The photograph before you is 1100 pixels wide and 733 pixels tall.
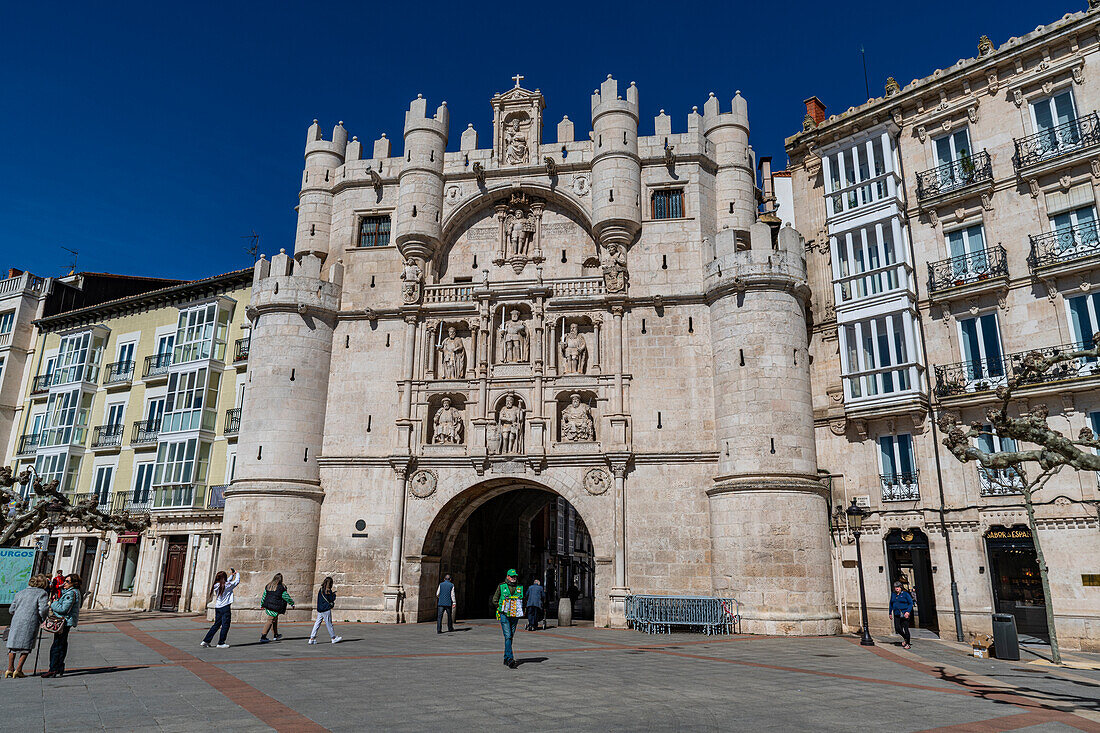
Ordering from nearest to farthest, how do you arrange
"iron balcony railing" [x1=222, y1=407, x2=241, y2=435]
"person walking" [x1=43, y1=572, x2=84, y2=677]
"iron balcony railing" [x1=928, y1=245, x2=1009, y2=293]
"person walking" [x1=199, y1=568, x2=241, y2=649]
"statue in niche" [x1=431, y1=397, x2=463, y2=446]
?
"person walking" [x1=43, y1=572, x2=84, y2=677]
"person walking" [x1=199, y1=568, x2=241, y2=649]
"iron balcony railing" [x1=928, y1=245, x2=1009, y2=293]
"statue in niche" [x1=431, y1=397, x2=463, y2=446]
"iron balcony railing" [x1=222, y1=407, x2=241, y2=435]

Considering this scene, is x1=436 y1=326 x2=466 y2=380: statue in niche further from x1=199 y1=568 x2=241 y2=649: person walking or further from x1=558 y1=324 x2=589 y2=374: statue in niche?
x1=199 y1=568 x2=241 y2=649: person walking

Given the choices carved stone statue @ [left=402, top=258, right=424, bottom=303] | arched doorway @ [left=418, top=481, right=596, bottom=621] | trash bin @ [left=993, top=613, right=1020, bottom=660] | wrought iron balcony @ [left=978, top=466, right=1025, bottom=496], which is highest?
carved stone statue @ [left=402, top=258, right=424, bottom=303]

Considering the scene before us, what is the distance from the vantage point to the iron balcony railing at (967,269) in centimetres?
2436

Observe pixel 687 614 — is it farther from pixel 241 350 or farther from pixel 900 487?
pixel 241 350

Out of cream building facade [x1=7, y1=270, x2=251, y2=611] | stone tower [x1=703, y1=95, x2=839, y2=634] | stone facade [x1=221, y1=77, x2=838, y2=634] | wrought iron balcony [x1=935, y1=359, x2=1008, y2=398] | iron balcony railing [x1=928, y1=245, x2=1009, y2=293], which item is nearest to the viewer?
stone tower [x1=703, y1=95, x2=839, y2=634]

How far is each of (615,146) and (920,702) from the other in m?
22.8

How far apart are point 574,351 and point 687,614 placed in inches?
396

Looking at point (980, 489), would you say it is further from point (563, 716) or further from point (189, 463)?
point (189, 463)

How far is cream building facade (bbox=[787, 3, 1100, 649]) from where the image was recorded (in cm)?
2247

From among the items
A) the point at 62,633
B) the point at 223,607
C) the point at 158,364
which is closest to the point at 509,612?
the point at 223,607

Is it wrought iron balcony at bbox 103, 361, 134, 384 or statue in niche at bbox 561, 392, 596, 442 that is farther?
wrought iron balcony at bbox 103, 361, 134, 384

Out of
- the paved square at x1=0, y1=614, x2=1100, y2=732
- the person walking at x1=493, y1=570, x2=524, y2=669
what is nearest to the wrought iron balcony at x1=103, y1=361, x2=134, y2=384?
the paved square at x1=0, y1=614, x2=1100, y2=732

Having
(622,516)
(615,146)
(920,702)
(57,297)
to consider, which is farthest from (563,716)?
(57,297)

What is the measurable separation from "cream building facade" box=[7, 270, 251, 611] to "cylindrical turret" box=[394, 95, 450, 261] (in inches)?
416
